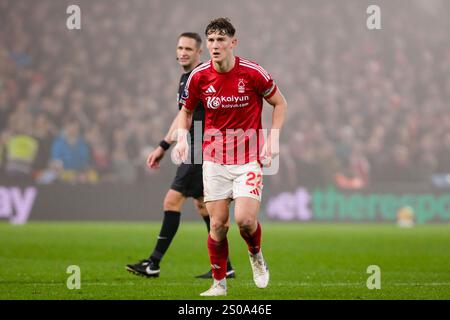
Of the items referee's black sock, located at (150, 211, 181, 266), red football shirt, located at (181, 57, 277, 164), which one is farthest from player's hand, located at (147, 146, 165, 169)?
red football shirt, located at (181, 57, 277, 164)

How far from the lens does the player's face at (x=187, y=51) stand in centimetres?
948

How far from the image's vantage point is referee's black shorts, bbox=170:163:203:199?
31.8 feet

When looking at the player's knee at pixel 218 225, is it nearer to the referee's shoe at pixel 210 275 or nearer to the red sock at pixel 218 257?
the red sock at pixel 218 257

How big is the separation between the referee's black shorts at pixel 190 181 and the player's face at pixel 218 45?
249 cm

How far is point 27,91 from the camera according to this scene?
23.5 metres

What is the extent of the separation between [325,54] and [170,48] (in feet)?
17.0

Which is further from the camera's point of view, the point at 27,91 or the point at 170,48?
the point at 170,48

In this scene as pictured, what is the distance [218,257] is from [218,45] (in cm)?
180

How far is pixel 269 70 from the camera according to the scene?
27.6 meters

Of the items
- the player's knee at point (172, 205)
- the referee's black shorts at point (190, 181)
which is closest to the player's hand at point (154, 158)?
the referee's black shorts at point (190, 181)

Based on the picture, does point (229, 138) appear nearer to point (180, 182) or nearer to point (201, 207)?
point (180, 182)
